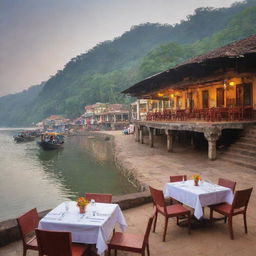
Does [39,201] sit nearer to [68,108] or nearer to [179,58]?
[179,58]

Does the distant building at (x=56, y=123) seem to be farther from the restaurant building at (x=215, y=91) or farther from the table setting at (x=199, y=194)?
the table setting at (x=199, y=194)

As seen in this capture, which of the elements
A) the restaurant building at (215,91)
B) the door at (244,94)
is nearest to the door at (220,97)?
the restaurant building at (215,91)

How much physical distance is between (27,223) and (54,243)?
112 cm

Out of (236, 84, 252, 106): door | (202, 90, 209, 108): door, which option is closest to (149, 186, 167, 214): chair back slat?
(236, 84, 252, 106): door

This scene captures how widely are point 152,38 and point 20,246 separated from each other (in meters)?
146

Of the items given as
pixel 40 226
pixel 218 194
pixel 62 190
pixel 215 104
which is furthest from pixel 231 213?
pixel 215 104

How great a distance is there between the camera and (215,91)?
20531mm

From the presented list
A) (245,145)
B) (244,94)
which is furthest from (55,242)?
(244,94)

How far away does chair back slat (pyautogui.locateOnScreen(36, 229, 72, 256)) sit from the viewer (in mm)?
3445

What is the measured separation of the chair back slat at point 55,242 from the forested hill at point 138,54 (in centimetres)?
6252

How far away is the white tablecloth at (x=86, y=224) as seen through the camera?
3842 millimetres

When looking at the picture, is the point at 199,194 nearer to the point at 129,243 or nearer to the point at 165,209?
the point at 165,209

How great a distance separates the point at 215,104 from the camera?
20625 millimetres

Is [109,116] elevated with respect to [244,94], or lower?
lower
